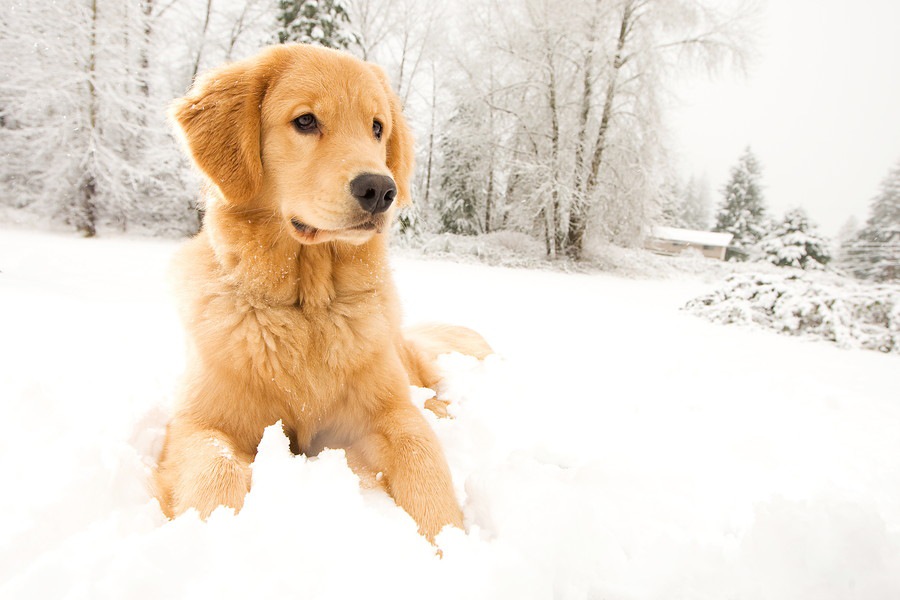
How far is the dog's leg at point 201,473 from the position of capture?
1435mm

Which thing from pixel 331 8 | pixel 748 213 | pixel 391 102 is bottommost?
pixel 391 102

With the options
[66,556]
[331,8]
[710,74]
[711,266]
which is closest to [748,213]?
[711,266]

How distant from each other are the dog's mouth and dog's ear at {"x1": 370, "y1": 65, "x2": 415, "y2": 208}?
0.70m

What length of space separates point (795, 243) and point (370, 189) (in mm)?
31435

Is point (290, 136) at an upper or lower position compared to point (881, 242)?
lower

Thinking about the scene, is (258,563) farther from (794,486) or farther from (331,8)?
(331,8)

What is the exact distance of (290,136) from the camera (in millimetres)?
2125

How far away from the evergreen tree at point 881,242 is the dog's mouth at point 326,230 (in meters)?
13.6

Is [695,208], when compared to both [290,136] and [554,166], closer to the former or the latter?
[554,166]

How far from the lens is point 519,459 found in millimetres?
1673

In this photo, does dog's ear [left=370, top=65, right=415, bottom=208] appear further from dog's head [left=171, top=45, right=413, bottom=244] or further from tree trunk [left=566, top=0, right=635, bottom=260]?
tree trunk [left=566, top=0, right=635, bottom=260]

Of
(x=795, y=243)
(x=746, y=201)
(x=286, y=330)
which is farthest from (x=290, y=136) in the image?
(x=746, y=201)

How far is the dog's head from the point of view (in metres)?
1.98

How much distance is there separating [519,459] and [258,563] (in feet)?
3.03
